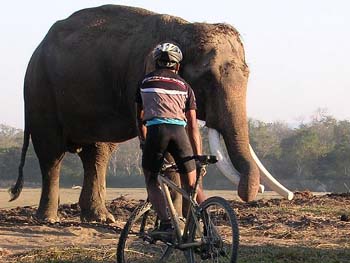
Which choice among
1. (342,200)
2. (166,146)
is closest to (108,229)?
(166,146)

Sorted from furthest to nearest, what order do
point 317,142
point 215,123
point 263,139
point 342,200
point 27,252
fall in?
1. point 263,139
2. point 317,142
3. point 342,200
4. point 215,123
5. point 27,252

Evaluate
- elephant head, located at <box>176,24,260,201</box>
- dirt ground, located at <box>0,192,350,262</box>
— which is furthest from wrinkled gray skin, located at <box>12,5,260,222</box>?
dirt ground, located at <box>0,192,350,262</box>

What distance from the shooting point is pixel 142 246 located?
8430mm

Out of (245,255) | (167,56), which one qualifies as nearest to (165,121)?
(167,56)

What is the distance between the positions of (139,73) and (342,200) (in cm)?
727

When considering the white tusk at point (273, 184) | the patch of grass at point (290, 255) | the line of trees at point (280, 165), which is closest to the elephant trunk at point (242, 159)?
the white tusk at point (273, 184)

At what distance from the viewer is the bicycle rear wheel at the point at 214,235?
6.43 metres

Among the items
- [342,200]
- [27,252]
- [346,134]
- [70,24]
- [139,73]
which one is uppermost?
[346,134]

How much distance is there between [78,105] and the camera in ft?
40.3

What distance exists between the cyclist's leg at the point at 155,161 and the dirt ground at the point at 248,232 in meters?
1.22

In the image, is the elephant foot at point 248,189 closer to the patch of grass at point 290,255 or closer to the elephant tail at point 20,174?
the patch of grass at point 290,255

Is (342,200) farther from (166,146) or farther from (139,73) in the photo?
(166,146)

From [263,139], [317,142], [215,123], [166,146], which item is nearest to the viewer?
[166,146]

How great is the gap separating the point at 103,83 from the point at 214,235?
584 centimetres
